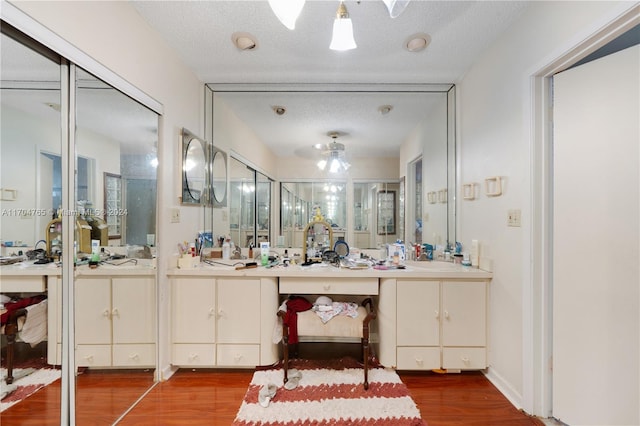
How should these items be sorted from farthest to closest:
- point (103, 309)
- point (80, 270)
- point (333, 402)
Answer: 1. point (333, 402)
2. point (103, 309)
3. point (80, 270)

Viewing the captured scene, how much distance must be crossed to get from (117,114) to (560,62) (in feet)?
8.16

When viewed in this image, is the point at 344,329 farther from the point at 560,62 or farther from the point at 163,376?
the point at 560,62

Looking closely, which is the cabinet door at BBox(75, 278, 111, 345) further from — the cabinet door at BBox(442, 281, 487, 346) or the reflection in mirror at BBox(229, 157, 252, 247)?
the cabinet door at BBox(442, 281, 487, 346)

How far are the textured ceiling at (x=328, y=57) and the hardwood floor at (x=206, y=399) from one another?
77.0 inches

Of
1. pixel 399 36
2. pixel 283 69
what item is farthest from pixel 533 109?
pixel 283 69

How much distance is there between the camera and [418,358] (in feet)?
6.10

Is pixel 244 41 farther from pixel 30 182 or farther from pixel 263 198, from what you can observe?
pixel 30 182

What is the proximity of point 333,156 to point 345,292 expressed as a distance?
1.31 metres

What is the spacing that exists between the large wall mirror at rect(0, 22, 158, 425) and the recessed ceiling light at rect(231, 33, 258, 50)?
0.77 meters

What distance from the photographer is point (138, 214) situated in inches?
64.8

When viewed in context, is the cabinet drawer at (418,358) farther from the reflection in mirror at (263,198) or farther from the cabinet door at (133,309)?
the cabinet door at (133,309)

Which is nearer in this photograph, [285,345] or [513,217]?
[513,217]

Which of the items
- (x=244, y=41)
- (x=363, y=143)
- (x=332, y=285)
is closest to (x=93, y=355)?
(x=332, y=285)

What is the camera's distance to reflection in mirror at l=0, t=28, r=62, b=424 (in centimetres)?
98
